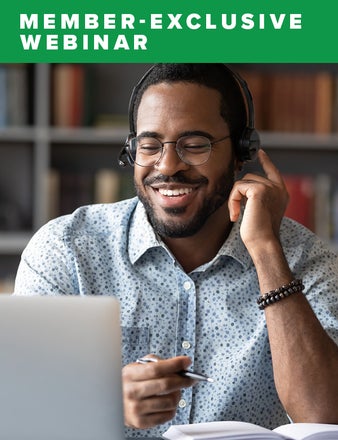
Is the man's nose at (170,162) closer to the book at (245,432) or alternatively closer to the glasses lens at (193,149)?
the glasses lens at (193,149)

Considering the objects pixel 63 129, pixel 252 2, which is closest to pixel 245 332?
pixel 252 2

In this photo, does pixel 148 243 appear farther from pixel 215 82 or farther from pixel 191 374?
pixel 191 374

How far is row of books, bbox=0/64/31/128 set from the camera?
11.3 ft

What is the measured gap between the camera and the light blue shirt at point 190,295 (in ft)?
5.69

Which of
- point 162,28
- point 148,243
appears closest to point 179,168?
point 148,243

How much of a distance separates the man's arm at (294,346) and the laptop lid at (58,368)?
636 millimetres

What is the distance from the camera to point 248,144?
1903mm

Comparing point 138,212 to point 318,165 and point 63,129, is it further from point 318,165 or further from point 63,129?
point 318,165

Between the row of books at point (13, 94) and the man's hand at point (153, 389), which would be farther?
the row of books at point (13, 94)

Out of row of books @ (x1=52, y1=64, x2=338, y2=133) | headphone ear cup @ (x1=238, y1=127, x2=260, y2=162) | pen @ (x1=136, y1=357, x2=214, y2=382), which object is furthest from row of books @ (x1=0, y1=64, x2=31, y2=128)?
pen @ (x1=136, y1=357, x2=214, y2=382)

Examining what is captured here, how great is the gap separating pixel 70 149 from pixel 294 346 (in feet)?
7.07

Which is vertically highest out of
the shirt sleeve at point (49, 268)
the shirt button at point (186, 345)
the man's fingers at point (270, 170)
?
the man's fingers at point (270, 170)

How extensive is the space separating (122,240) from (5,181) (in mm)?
1887

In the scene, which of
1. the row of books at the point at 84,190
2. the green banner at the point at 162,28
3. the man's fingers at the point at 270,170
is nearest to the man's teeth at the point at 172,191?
the man's fingers at the point at 270,170
